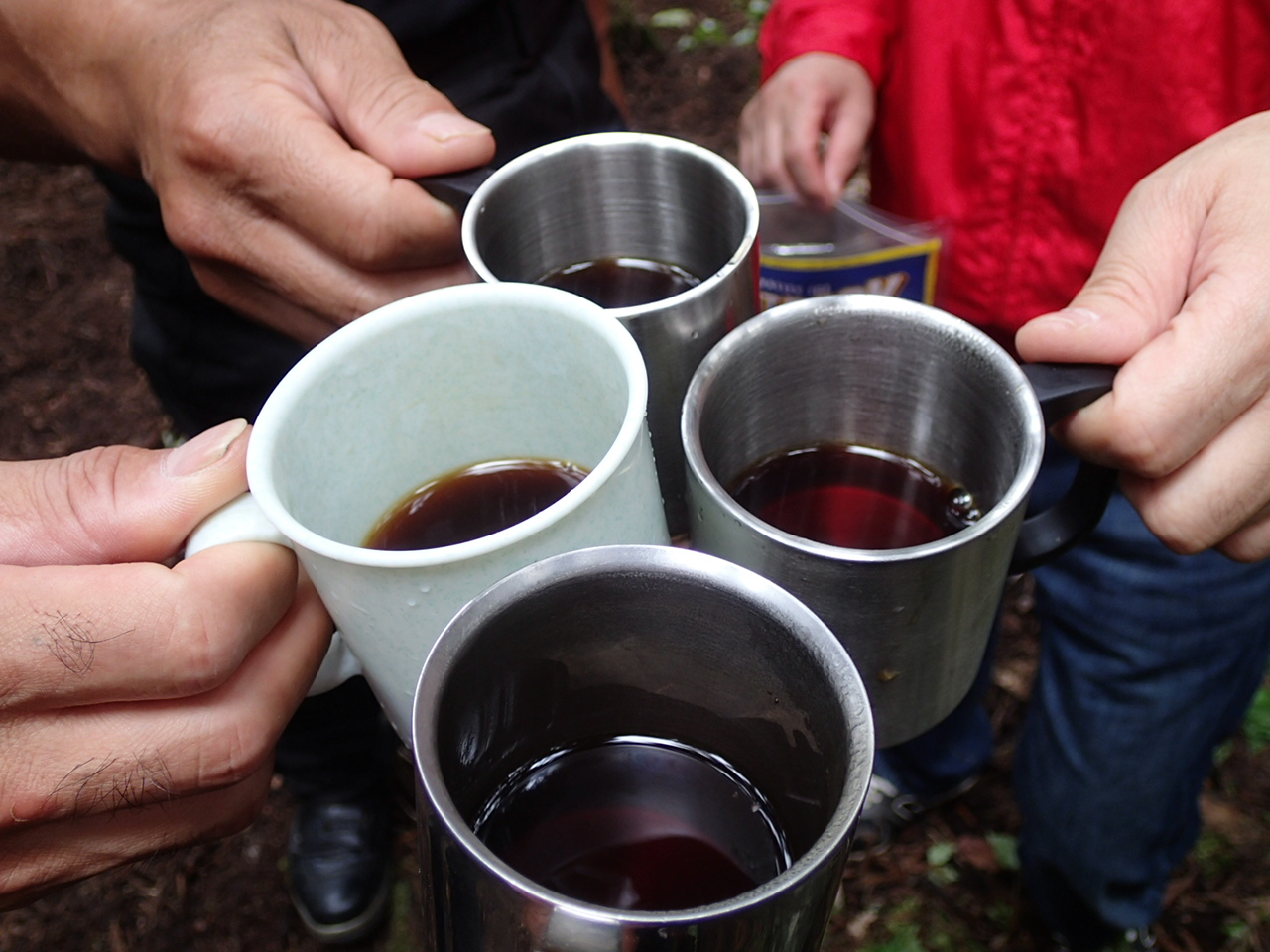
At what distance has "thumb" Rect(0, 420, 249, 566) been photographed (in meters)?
0.86

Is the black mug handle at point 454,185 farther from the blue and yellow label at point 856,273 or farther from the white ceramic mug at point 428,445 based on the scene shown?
the blue and yellow label at point 856,273

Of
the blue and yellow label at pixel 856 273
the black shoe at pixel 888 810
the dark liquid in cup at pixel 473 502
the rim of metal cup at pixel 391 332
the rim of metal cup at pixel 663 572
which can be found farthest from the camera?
the black shoe at pixel 888 810

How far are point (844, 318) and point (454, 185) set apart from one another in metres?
0.49

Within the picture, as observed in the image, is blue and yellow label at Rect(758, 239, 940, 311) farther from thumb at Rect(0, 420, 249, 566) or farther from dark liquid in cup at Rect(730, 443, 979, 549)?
thumb at Rect(0, 420, 249, 566)

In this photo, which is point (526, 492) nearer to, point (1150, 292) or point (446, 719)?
point (446, 719)

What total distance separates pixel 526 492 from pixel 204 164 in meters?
0.63

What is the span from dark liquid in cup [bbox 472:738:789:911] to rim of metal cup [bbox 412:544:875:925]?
0.40ft

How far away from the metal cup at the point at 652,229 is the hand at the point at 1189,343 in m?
0.30

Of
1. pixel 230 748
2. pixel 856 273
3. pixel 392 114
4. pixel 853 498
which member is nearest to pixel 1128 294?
pixel 853 498

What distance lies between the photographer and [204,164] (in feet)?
4.29

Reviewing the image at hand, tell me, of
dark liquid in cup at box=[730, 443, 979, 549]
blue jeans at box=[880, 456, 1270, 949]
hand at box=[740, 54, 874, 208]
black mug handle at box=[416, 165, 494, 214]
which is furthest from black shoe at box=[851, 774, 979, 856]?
black mug handle at box=[416, 165, 494, 214]

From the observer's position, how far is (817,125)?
1.80m

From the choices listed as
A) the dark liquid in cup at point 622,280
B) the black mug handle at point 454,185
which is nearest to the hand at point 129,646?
the black mug handle at point 454,185

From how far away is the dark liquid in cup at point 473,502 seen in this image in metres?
1.05
